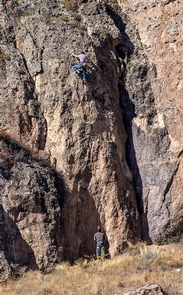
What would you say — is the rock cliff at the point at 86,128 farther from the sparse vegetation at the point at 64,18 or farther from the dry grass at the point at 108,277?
the dry grass at the point at 108,277

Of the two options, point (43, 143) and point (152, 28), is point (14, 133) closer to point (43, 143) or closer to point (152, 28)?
point (43, 143)

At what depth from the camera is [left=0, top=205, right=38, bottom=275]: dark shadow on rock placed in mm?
15055


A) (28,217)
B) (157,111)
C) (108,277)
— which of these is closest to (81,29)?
(157,111)

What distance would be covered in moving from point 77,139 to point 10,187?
3.01m

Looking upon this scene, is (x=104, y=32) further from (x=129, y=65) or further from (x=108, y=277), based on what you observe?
(x=108, y=277)

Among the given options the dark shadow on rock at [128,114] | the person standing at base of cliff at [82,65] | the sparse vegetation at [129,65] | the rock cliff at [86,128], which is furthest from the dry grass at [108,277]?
the sparse vegetation at [129,65]

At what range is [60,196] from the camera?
1658cm

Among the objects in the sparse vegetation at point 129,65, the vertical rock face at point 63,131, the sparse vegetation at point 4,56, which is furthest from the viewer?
the sparse vegetation at point 129,65

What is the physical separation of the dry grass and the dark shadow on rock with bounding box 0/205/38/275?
0.56 meters

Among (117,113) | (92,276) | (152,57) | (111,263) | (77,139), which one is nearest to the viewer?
(92,276)

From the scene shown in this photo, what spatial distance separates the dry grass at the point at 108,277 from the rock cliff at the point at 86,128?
2.44 feet

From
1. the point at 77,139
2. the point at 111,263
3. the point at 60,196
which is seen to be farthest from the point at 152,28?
the point at 111,263

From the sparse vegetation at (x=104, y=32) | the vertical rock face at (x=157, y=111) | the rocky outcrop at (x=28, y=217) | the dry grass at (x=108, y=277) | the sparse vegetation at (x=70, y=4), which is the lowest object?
the dry grass at (x=108, y=277)

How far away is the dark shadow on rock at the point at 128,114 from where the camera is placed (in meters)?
18.0
